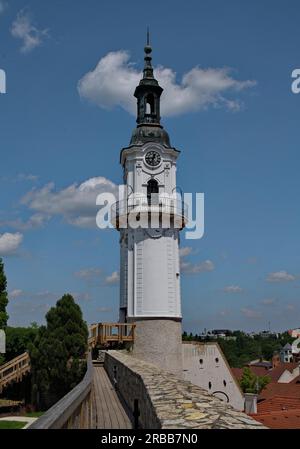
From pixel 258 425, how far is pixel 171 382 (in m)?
3.27

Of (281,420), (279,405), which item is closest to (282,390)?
(279,405)

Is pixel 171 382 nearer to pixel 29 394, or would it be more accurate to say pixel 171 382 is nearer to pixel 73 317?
pixel 73 317

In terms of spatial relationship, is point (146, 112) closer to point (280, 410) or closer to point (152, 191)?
point (152, 191)

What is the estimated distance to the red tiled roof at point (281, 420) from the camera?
47.5 feet

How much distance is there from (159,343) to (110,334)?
8.33 ft

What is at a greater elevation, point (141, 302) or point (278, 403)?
point (141, 302)

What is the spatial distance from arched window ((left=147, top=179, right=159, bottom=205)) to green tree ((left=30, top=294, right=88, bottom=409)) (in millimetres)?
6786

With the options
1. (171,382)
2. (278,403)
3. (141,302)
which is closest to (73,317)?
(141,302)

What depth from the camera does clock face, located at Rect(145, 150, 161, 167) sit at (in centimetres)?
2729

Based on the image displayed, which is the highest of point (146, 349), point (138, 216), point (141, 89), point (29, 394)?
point (141, 89)
